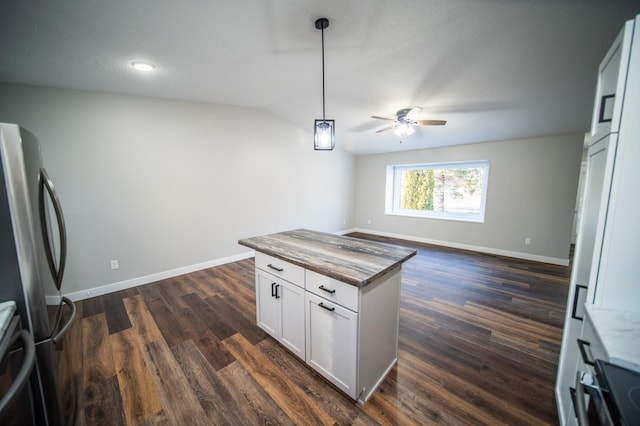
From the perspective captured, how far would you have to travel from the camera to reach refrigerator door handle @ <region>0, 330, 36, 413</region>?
66 centimetres

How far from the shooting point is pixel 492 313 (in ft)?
8.43

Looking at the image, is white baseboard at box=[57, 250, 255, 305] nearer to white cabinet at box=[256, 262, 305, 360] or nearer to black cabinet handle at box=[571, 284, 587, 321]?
white cabinet at box=[256, 262, 305, 360]

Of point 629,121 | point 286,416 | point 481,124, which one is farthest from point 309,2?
point 481,124

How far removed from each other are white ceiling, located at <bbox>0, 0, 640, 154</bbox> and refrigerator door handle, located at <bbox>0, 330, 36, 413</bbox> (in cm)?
196

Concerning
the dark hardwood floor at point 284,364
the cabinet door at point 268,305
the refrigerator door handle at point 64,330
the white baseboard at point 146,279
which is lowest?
the dark hardwood floor at point 284,364

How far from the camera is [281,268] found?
6.02ft

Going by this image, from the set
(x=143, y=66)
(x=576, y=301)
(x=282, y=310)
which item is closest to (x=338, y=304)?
(x=282, y=310)

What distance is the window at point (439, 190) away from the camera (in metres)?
4.93

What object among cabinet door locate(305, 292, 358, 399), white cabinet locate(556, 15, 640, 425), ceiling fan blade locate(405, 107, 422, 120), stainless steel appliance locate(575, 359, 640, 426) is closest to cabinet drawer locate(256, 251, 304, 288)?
cabinet door locate(305, 292, 358, 399)

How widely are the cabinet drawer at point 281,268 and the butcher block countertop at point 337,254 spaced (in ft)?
0.31

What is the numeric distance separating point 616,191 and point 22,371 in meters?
2.32

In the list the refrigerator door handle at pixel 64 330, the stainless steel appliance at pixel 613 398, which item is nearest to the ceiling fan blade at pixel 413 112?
the stainless steel appliance at pixel 613 398

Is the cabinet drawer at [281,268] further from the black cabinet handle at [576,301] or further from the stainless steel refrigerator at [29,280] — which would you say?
the black cabinet handle at [576,301]

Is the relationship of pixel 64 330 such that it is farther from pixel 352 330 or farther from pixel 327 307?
pixel 352 330
